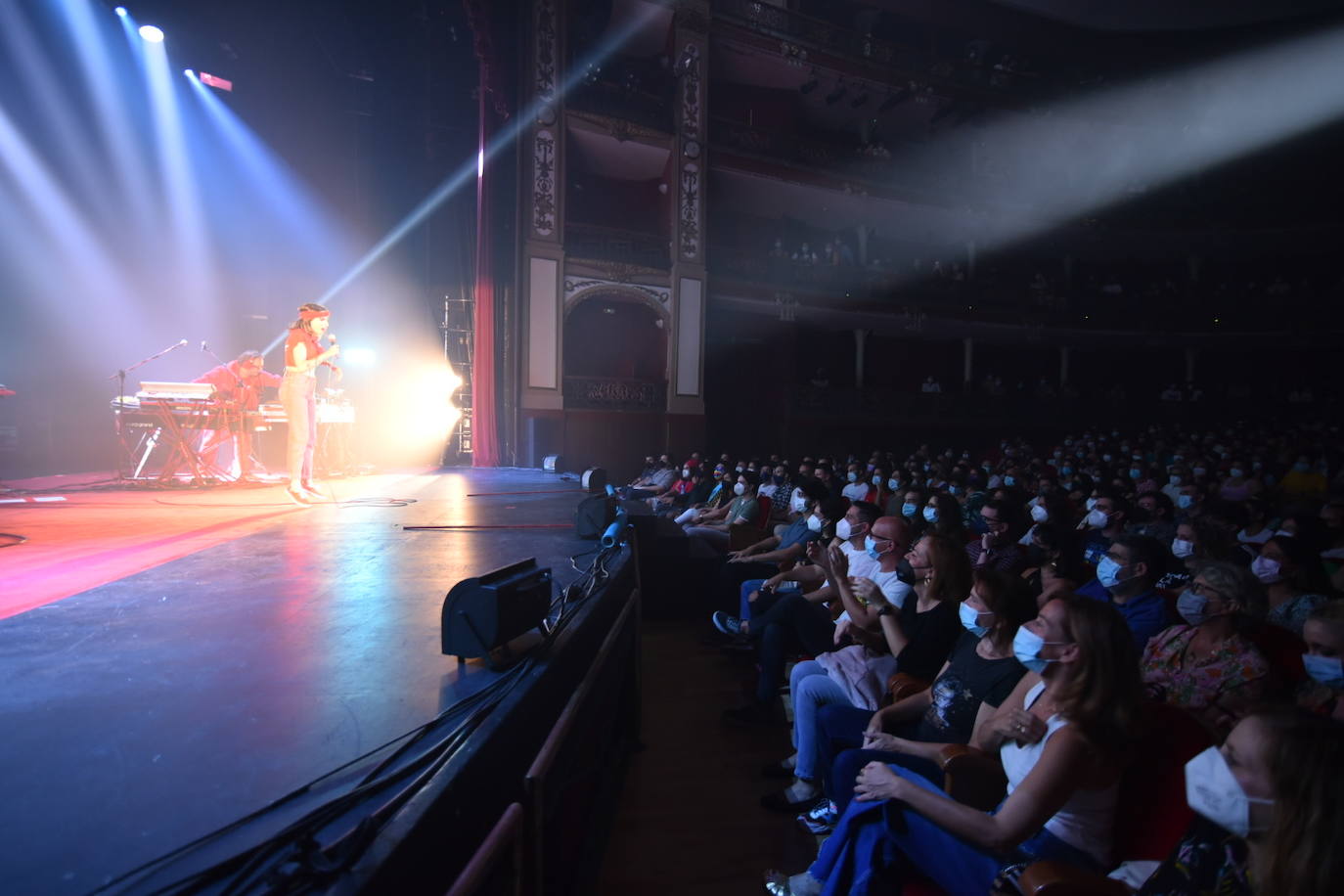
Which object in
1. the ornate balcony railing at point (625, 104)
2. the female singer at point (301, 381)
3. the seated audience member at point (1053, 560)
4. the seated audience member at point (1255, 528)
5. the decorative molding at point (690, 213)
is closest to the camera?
the seated audience member at point (1053, 560)

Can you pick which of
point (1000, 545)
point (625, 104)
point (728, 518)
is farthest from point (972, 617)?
point (625, 104)

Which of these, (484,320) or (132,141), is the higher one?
(132,141)

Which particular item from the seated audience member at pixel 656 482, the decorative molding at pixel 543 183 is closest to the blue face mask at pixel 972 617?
the seated audience member at pixel 656 482

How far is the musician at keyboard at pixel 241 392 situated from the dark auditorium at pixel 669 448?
7 cm

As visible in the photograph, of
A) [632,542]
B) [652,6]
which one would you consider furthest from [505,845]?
[652,6]

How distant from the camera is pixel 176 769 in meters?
1.13

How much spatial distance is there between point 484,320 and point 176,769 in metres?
9.10

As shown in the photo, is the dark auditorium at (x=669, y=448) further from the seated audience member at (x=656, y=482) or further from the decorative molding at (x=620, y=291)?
the decorative molding at (x=620, y=291)

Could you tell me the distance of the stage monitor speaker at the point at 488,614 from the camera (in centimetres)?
156

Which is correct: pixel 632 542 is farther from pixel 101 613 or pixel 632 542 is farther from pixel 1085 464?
pixel 1085 464

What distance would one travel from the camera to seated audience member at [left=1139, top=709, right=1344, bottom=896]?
943 mm

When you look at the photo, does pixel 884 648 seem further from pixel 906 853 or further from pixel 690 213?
pixel 690 213

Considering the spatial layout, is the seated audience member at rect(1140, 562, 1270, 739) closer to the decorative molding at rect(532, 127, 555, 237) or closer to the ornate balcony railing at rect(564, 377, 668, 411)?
the ornate balcony railing at rect(564, 377, 668, 411)

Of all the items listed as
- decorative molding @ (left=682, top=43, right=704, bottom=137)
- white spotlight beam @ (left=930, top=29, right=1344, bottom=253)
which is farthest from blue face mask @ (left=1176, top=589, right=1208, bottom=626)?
white spotlight beam @ (left=930, top=29, right=1344, bottom=253)
